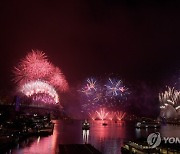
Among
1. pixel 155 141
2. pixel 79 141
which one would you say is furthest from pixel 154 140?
pixel 79 141

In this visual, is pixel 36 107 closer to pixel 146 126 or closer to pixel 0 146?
pixel 146 126

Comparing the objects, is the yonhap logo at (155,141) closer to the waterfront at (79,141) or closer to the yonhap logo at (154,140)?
the yonhap logo at (154,140)

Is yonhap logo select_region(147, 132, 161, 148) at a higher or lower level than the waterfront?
higher

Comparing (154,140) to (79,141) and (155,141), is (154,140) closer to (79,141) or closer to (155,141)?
(155,141)

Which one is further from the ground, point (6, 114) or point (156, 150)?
point (6, 114)

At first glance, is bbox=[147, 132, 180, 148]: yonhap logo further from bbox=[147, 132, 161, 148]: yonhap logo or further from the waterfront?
the waterfront

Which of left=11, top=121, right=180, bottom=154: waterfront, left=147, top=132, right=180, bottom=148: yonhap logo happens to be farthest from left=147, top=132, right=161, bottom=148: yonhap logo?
left=11, top=121, right=180, bottom=154: waterfront

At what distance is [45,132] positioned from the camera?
50812 mm

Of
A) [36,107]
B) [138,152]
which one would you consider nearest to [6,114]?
[36,107]

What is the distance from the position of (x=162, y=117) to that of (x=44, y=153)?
277 feet

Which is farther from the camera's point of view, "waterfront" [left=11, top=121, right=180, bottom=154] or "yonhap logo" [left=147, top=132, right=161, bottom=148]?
"waterfront" [left=11, top=121, right=180, bottom=154]

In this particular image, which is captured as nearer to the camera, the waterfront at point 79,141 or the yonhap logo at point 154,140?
the yonhap logo at point 154,140

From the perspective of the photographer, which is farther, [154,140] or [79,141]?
[79,141]

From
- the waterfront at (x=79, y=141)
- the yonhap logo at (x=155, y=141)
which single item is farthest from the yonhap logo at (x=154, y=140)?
the waterfront at (x=79, y=141)
